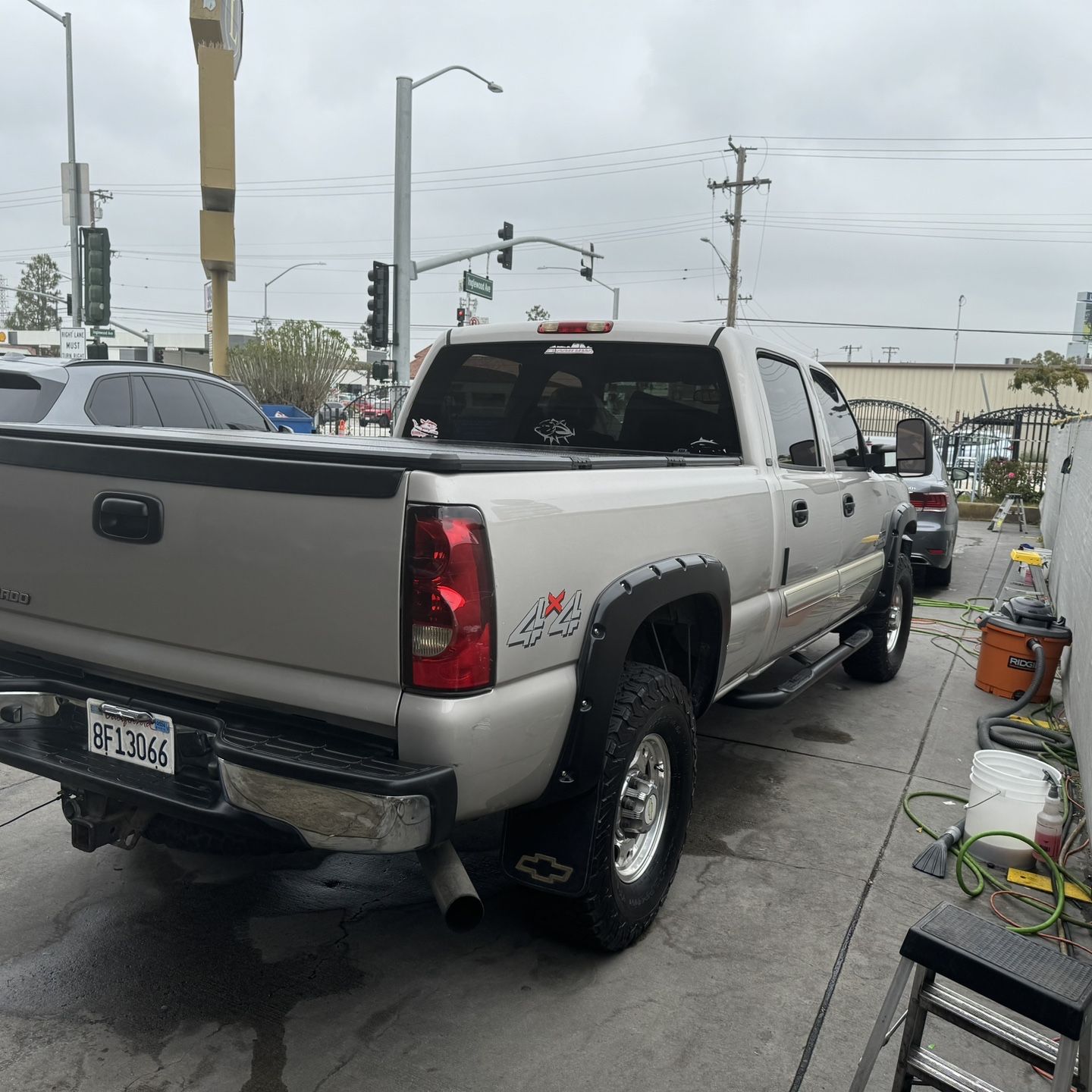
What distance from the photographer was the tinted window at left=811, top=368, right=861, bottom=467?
17.1 feet

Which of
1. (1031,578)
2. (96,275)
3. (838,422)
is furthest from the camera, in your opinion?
(96,275)

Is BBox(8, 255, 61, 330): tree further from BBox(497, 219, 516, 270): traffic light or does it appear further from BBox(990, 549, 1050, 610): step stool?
BBox(990, 549, 1050, 610): step stool

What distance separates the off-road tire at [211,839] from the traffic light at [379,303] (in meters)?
16.5

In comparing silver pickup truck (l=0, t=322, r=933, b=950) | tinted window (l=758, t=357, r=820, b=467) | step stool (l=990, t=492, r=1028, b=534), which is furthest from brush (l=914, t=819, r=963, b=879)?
step stool (l=990, t=492, r=1028, b=534)

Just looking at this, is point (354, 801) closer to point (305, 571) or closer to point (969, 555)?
point (305, 571)

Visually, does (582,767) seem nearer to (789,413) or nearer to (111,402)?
(789,413)

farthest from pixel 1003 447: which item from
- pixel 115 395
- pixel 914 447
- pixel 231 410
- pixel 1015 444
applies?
pixel 115 395

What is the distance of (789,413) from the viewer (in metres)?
4.62

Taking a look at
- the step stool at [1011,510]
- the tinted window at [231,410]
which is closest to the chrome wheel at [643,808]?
the tinted window at [231,410]

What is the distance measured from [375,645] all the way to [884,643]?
479 centimetres

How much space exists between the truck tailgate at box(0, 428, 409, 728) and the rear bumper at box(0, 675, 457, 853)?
81 millimetres

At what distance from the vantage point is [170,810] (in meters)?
2.46

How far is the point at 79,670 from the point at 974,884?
10.7 feet

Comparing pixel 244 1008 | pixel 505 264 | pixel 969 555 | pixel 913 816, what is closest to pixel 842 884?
pixel 913 816
